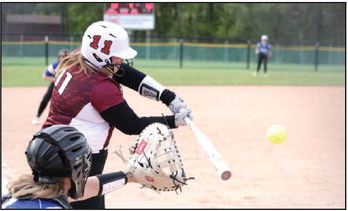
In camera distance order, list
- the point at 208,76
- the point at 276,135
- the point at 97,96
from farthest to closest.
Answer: the point at 208,76, the point at 276,135, the point at 97,96

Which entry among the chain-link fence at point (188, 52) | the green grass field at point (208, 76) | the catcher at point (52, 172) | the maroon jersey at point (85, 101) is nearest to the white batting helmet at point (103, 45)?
the maroon jersey at point (85, 101)

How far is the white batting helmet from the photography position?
3941mm

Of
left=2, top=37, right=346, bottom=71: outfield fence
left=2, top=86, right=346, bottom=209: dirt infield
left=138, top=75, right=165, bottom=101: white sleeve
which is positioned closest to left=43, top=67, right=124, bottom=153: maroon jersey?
left=138, top=75, right=165, bottom=101: white sleeve

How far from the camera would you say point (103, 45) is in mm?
3939

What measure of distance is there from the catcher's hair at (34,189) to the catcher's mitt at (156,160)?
2.27 ft

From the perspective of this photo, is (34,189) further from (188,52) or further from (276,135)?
(188,52)

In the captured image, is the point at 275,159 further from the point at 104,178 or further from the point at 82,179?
the point at 82,179

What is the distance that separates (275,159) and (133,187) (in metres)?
2.44

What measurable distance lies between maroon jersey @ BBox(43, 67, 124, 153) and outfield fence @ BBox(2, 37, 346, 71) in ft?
88.0

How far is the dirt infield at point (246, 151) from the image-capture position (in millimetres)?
6586

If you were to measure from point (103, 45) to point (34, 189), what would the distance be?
5.37ft

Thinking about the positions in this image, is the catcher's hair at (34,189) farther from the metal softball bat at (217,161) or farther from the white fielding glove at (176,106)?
the white fielding glove at (176,106)

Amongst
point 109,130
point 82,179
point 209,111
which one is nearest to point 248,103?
point 209,111

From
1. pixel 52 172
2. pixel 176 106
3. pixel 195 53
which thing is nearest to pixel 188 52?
pixel 195 53
